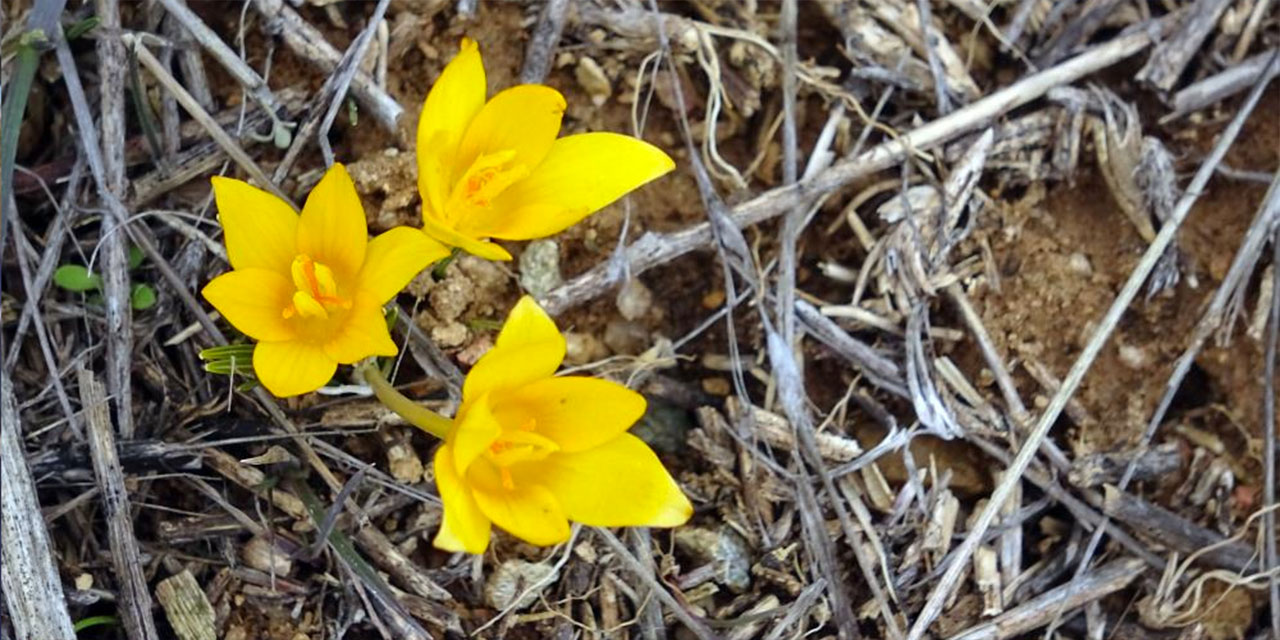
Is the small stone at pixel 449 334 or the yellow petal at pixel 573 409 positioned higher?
the yellow petal at pixel 573 409

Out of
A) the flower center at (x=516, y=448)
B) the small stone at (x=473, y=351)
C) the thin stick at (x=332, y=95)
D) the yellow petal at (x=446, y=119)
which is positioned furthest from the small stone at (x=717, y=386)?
the thin stick at (x=332, y=95)

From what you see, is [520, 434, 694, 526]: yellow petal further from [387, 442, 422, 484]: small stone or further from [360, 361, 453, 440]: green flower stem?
[387, 442, 422, 484]: small stone

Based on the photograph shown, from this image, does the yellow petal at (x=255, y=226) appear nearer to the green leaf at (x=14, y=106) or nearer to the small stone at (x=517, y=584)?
the green leaf at (x=14, y=106)

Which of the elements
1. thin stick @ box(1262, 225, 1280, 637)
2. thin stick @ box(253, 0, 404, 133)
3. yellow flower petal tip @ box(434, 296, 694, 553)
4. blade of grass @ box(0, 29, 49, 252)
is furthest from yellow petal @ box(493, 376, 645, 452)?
thin stick @ box(1262, 225, 1280, 637)

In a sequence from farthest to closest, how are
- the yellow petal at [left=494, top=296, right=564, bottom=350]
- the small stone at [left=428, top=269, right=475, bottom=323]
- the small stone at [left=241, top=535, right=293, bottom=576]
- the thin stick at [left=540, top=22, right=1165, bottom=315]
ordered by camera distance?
the thin stick at [left=540, top=22, right=1165, bottom=315] → the small stone at [left=428, top=269, right=475, bottom=323] → the small stone at [left=241, top=535, right=293, bottom=576] → the yellow petal at [left=494, top=296, right=564, bottom=350]

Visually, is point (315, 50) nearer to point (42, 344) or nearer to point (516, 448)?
point (42, 344)

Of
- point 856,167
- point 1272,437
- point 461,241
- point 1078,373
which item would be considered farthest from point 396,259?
point 1272,437
